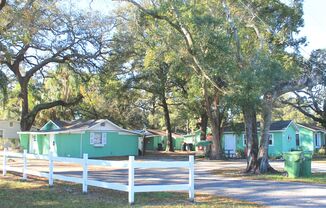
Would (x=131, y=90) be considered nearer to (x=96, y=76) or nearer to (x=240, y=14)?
(x=96, y=76)

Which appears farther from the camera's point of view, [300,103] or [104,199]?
[300,103]

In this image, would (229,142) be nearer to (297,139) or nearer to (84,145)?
(297,139)

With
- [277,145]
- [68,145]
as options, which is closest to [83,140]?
[68,145]

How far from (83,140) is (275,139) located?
63.9 ft

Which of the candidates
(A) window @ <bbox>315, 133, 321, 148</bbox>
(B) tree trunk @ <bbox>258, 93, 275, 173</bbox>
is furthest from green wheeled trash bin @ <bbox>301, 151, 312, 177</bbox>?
(A) window @ <bbox>315, 133, 321, 148</bbox>

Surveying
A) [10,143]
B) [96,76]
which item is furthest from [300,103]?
[10,143]

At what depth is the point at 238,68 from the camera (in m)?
20.1

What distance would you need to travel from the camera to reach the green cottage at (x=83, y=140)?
38656mm

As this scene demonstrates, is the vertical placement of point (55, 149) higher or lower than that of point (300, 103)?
lower

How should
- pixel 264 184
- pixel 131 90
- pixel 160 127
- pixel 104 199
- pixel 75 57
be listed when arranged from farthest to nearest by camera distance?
pixel 160 127
pixel 131 90
pixel 75 57
pixel 264 184
pixel 104 199

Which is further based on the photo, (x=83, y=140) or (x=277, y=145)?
(x=277, y=145)

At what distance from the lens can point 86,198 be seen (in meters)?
11.6

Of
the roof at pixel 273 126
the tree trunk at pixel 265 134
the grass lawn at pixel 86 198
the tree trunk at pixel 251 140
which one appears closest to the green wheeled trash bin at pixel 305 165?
the tree trunk at pixel 265 134

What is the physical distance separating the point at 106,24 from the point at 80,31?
223cm
